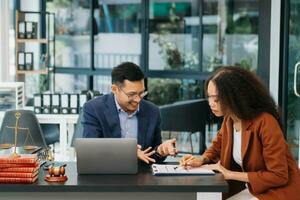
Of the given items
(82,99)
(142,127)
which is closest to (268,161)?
(142,127)

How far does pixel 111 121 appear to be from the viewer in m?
3.70

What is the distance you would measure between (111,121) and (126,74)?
32cm

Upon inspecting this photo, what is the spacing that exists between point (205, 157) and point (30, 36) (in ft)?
13.2

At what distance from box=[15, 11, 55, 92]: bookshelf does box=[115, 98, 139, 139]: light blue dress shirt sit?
344 centimetres

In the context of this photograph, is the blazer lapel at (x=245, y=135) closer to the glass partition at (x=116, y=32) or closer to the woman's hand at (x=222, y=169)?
the woman's hand at (x=222, y=169)

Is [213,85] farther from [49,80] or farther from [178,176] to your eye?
[49,80]

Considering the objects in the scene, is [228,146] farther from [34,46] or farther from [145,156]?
[34,46]

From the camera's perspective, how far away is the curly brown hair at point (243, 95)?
3.22 metres

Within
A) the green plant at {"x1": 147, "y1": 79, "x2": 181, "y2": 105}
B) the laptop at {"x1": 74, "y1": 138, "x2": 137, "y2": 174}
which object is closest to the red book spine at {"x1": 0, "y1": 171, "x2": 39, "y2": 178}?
the laptop at {"x1": 74, "y1": 138, "x2": 137, "y2": 174}

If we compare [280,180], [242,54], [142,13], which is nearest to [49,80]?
[142,13]

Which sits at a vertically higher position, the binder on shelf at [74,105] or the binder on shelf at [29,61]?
the binder on shelf at [29,61]

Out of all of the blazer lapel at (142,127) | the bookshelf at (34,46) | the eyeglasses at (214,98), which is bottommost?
the blazer lapel at (142,127)

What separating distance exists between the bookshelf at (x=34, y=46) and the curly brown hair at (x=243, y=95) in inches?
161

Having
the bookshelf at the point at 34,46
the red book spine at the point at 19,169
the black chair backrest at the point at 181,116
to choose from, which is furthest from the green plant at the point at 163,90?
the red book spine at the point at 19,169
